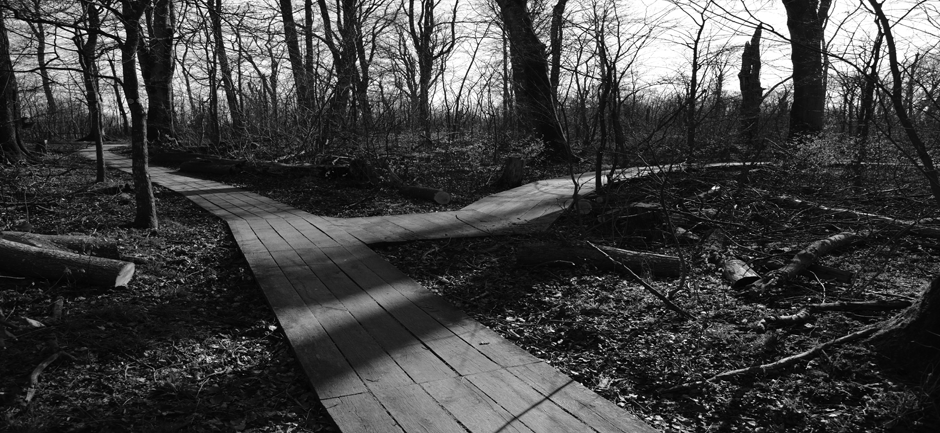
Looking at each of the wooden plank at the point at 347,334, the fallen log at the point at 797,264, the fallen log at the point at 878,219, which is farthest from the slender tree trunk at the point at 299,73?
the fallen log at the point at 797,264

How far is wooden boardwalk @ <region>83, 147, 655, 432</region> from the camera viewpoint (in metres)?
2.75

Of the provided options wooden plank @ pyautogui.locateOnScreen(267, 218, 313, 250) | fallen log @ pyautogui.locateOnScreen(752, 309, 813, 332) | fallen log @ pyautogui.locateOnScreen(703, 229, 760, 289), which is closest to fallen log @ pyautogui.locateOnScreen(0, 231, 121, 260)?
wooden plank @ pyautogui.locateOnScreen(267, 218, 313, 250)

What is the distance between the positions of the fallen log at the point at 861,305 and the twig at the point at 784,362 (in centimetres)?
54

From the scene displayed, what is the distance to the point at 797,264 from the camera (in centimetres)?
493

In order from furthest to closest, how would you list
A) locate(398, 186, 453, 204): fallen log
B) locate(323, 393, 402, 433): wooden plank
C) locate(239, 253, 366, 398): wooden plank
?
locate(398, 186, 453, 204): fallen log → locate(239, 253, 366, 398): wooden plank → locate(323, 393, 402, 433): wooden plank

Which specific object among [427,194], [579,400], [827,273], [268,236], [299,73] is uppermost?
[299,73]

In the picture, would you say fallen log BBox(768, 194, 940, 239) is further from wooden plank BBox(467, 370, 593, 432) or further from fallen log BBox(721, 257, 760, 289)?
wooden plank BBox(467, 370, 593, 432)

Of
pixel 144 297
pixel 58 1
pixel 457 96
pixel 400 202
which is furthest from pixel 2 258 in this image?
pixel 457 96

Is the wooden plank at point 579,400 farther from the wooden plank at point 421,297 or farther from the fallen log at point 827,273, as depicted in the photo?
the fallen log at point 827,273

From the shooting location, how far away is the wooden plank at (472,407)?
265cm

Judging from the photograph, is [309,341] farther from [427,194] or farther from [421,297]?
[427,194]

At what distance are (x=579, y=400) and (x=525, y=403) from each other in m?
0.29

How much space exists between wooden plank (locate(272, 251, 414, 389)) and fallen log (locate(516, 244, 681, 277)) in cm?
195

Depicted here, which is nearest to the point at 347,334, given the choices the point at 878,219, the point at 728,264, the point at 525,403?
the point at 525,403
